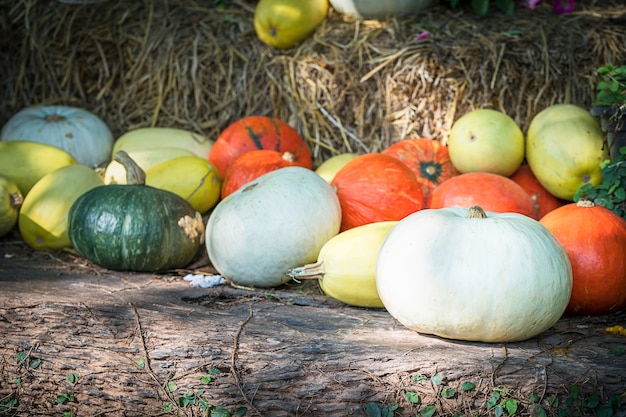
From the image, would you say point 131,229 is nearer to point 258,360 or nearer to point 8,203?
point 8,203

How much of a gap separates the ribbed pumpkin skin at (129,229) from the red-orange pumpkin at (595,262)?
1790mm

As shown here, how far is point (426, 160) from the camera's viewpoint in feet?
13.5

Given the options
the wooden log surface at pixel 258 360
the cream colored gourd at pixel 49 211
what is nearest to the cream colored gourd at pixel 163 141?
the cream colored gourd at pixel 49 211

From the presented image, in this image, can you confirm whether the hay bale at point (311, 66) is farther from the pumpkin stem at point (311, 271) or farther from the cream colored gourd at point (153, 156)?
the pumpkin stem at point (311, 271)

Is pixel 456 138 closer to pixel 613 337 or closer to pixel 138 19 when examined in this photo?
pixel 613 337

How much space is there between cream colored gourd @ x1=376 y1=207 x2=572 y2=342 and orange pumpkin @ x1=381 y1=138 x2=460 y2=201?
1.51m

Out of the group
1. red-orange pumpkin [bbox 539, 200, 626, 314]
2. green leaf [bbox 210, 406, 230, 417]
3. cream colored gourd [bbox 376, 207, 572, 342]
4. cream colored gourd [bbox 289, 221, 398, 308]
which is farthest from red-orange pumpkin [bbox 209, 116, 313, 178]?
green leaf [bbox 210, 406, 230, 417]

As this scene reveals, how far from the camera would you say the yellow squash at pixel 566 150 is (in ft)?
11.8

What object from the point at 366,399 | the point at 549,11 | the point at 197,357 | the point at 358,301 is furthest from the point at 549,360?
the point at 549,11

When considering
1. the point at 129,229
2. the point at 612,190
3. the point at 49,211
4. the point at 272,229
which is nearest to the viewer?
the point at 272,229

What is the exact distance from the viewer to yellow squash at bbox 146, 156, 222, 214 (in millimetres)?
4090

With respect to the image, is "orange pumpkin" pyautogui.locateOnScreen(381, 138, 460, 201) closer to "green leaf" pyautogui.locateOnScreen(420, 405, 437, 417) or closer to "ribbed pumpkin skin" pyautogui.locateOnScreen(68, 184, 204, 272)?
"ribbed pumpkin skin" pyautogui.locateOnScreen(68, 184, 204, 272)

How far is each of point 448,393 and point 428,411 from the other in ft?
0.27

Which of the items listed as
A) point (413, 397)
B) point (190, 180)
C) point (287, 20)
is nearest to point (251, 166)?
point (190, 180)
